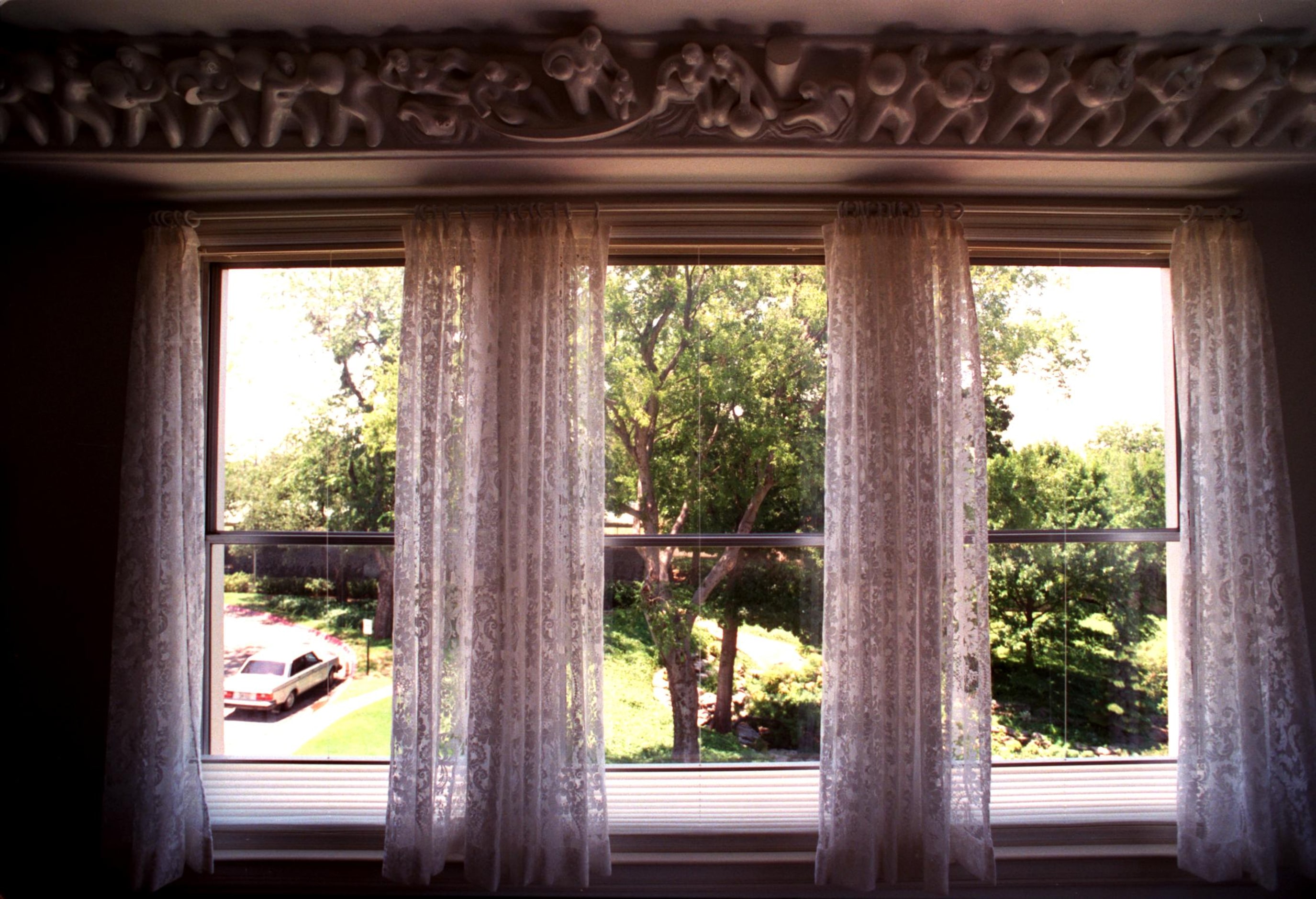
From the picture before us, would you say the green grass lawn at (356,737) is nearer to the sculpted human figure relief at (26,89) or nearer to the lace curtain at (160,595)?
the lace curtain at (160,595)

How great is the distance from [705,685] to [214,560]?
1.95 metres

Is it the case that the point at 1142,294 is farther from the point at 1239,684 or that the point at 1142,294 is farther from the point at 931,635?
the point at 931,635

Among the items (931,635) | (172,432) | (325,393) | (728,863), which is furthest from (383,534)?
(931,635)

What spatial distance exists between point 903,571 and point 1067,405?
0.97m

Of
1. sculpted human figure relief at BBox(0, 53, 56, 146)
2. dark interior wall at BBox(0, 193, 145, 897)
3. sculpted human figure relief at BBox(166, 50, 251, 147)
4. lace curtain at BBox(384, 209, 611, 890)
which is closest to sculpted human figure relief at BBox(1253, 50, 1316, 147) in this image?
lace curtain at BBox(384, 209, 611, 890)

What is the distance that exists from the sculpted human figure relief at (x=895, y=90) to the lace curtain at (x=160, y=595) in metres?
2.41

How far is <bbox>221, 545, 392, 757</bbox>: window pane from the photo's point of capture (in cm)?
236

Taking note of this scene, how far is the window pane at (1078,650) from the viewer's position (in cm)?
232

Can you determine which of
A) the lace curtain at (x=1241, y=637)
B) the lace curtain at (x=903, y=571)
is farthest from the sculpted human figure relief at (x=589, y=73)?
the lace curtain at (x=1241, y=637)

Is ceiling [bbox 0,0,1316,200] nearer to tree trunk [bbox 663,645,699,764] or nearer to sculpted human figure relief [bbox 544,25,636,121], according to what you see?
sculpted human figure relief [bbox 544,25,636,121]

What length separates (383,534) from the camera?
2.35 metres

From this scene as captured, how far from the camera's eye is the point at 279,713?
2.38m

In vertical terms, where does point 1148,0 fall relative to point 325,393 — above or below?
above

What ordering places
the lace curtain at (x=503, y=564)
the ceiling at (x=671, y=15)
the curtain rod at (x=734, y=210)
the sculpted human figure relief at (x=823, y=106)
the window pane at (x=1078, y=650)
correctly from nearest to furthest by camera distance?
the ceiling at (x=671, y=15) → the sculpted human figure relief at (x=823, y=106) → the lace curtain at (x=503, y=564) → the curtain rod at (x=734, y=210) → the window pane at (x=1078, y=650)
